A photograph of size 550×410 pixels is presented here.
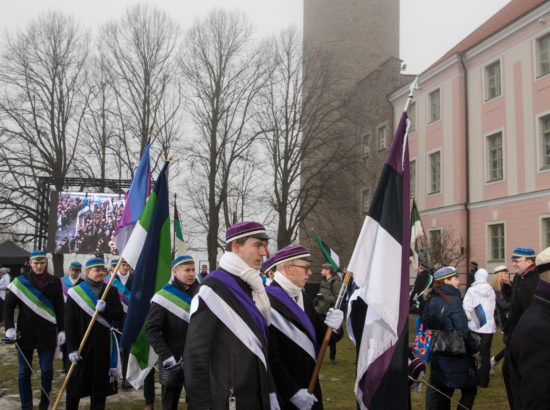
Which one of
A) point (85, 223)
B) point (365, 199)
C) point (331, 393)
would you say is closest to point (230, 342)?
point (331, 393)

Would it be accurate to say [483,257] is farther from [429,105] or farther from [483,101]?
[429,105]

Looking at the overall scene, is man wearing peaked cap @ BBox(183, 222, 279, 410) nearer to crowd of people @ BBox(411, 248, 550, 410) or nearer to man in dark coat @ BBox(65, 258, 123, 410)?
crowd of people @ BBox(411, 248, 550, 410)

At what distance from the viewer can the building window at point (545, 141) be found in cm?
2214

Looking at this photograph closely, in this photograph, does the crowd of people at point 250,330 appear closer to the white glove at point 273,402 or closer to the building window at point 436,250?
the white glove at point 273,402

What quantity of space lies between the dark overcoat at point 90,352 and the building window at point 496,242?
21.2 meters

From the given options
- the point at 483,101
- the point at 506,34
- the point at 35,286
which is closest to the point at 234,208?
the point at 483,101

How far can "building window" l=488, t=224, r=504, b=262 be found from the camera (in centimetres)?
2492

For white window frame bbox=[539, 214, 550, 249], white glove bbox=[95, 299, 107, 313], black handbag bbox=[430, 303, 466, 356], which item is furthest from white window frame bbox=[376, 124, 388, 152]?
white glove bbox=[95, 299, 107, 313]

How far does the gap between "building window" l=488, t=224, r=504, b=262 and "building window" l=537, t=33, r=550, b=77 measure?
6.71 metres

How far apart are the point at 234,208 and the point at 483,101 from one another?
1429 cm

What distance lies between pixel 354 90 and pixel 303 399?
34.1 meters

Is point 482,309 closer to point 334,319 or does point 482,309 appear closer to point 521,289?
point 521,289

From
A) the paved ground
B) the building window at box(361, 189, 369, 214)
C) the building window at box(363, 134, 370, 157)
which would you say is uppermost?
the building window at box(363, 134, 370, 157)

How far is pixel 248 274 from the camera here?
385 centimetres
